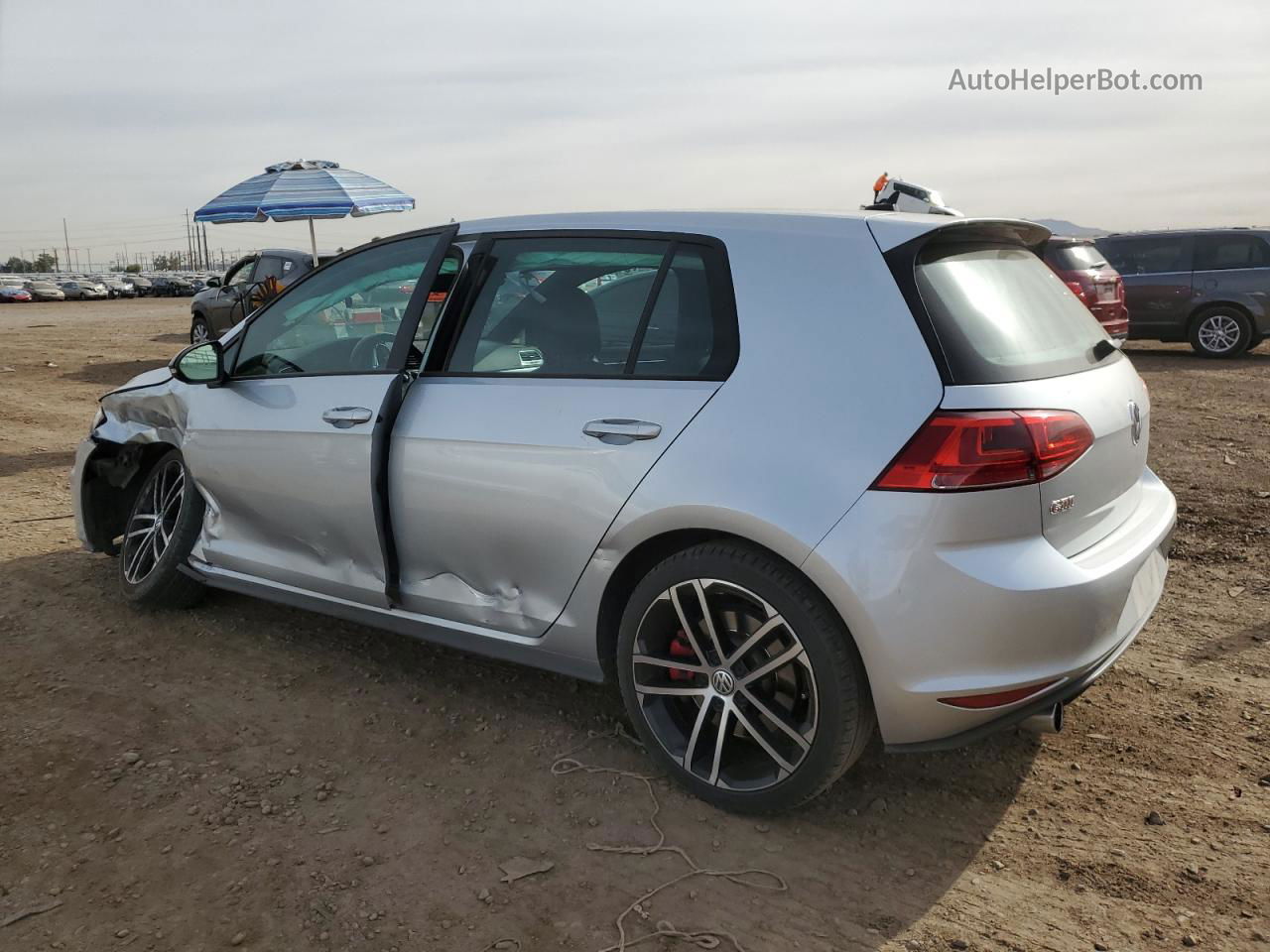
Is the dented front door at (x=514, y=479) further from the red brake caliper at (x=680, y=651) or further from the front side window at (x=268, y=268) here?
the front side window at (x=268, y=268)

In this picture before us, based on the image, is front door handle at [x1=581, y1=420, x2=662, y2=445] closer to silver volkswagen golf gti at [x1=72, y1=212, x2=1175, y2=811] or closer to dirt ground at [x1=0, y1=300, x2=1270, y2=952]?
silver volkswagen golf gti at [x1=72, y1=212, x2=1175, y2=811]

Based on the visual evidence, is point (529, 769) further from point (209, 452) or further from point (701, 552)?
point (209, 452)

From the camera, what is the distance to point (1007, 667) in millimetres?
2609

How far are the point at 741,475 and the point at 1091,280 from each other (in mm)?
10565

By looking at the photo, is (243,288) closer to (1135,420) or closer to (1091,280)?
(1091,280)

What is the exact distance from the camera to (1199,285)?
14102 millimetres

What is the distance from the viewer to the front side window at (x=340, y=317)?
3.80 meters

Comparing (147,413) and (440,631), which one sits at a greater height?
(147,413)

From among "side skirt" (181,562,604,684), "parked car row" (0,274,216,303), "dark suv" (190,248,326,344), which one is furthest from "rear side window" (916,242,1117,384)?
"parked car row" (0,274,216,303)

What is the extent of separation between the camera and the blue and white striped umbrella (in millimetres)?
14078

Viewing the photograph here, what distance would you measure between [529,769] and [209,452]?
200cm

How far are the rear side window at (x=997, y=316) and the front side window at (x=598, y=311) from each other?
0.58 m

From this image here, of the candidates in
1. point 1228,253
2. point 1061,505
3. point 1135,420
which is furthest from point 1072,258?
point 1061,505

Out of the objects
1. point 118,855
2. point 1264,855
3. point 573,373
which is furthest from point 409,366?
point 1264,855
